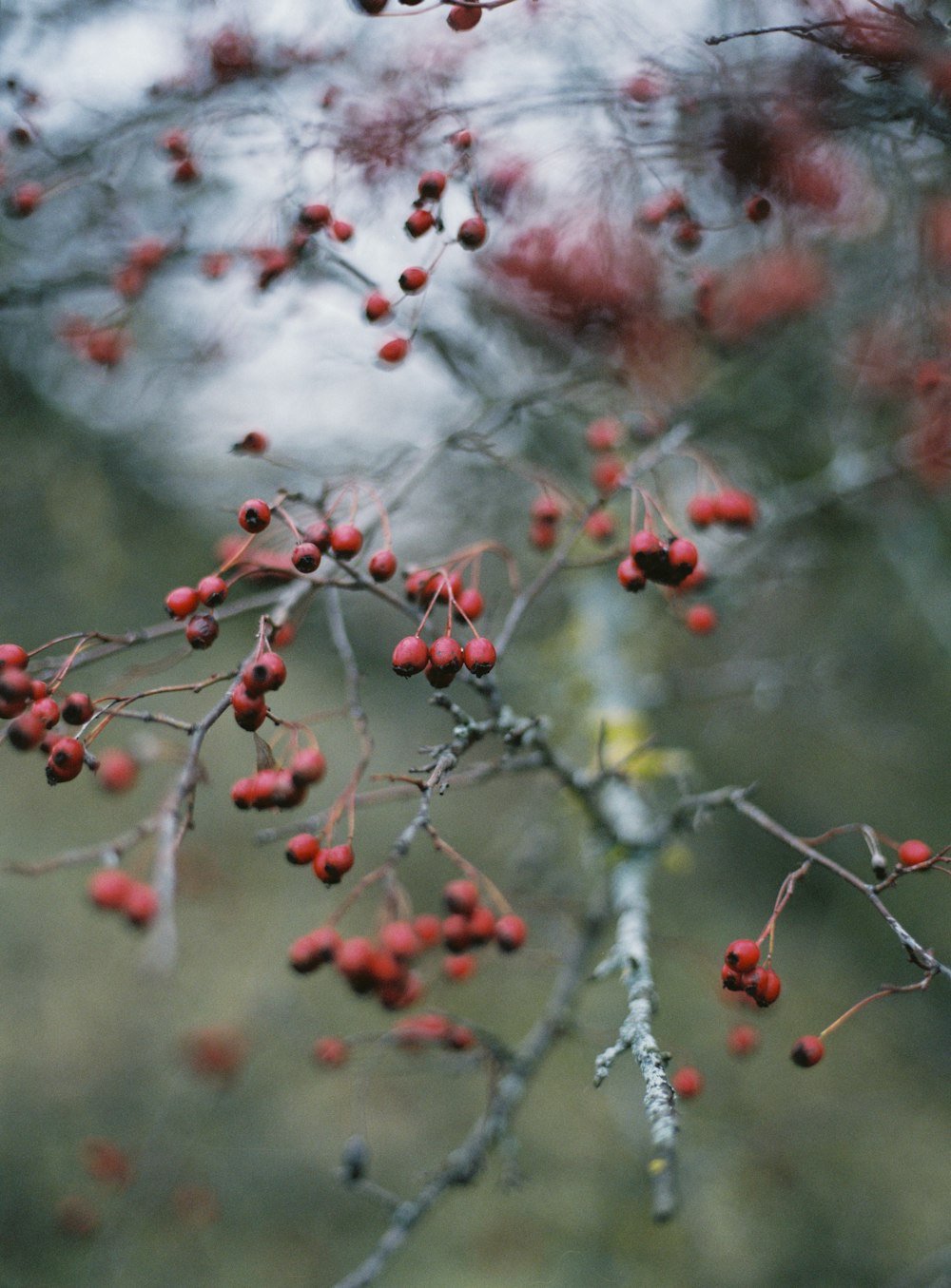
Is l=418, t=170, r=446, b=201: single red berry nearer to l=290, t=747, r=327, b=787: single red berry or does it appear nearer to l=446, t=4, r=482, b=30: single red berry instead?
l=446, t=4, r=482, b=30: single red berry

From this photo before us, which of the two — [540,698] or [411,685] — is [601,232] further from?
[411,685]

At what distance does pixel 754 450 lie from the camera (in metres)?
3.42

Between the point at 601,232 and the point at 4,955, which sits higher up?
the point at 601,232

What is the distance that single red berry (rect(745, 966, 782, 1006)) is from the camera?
1235 mm

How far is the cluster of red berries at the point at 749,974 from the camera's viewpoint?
1.24m

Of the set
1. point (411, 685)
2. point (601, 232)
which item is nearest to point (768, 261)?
point (601, 232)

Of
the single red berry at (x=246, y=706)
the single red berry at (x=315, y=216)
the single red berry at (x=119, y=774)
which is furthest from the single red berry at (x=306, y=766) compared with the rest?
the single red berry at (x=315, y=216)

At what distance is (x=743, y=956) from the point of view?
124cm

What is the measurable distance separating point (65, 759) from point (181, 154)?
178 centimetres

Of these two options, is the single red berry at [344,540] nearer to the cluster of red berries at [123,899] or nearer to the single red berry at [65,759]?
the single red berry at [65,759]

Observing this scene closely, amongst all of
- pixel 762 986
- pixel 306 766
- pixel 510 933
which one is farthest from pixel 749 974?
pixel 306 766

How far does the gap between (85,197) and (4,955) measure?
5417mm

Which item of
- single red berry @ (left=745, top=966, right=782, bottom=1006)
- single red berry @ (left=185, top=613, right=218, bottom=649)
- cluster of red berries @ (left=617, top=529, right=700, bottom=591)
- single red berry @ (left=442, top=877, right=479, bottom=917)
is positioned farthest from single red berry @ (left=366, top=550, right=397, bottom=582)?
single red berry @ (left=745, top=966, right=782, bottom=1006)

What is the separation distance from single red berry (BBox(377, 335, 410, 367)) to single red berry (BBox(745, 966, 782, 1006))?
150cm
